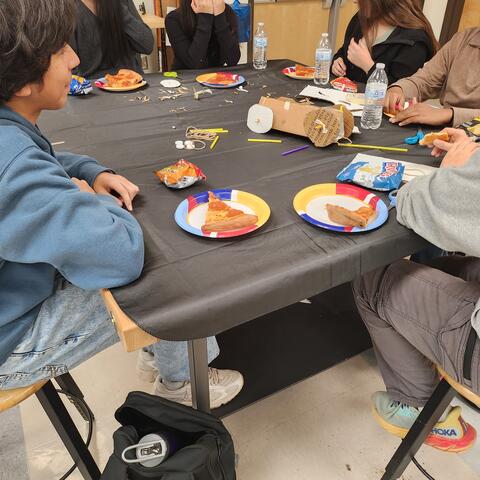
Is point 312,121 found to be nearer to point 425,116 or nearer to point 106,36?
point 425,116

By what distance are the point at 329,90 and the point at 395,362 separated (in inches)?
44.5

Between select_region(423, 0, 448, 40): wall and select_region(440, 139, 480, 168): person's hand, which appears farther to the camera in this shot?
select_region(423, 0, 448, 40): wall

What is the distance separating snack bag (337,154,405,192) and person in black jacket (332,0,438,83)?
1.04 m

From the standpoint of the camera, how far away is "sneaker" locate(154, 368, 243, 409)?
49.7 inches

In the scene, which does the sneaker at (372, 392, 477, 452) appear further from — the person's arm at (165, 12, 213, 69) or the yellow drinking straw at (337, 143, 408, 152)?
the person's arm at (165, 12, 213, 69)

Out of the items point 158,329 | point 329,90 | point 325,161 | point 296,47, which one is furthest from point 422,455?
point 296,47

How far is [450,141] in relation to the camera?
126 centimetres

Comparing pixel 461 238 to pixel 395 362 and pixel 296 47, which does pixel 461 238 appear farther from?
pixel 296 47

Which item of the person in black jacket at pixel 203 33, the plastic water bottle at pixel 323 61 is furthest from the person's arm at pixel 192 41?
the plastic water bottle at pixel 323 61

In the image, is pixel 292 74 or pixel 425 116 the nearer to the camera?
pixel 425 116

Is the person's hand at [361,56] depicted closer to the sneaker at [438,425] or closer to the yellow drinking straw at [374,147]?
the yellow drinking straw at [374,147]

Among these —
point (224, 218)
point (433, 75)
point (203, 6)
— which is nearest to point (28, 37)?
point (224, 218)

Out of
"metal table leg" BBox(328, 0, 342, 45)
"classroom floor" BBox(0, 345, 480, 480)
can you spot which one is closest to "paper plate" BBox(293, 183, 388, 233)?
"classroom floor" BBox(0, 345, 480, 480)

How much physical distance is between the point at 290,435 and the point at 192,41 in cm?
216
